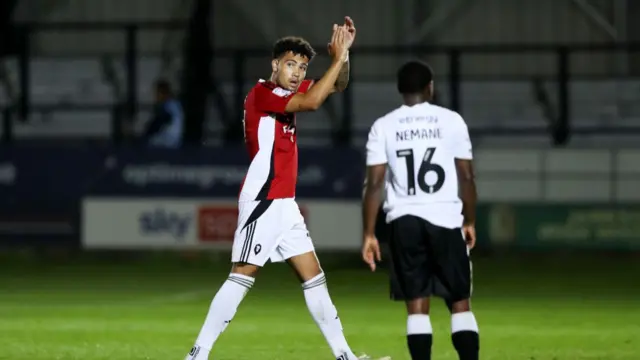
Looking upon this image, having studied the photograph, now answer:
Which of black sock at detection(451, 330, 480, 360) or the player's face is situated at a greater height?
the player's face

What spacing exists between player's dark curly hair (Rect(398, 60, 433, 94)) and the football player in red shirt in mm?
487

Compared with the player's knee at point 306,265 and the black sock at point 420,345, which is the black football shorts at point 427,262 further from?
the player's knee at point 306,265

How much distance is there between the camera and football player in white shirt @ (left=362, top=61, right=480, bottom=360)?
29.8 ft

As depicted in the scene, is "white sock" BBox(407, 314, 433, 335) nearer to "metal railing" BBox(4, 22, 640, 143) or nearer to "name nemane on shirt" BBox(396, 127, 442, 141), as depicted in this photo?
"name nemane on shirt" BBox(396, 127, 442, 141)

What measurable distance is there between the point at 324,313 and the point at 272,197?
816mm

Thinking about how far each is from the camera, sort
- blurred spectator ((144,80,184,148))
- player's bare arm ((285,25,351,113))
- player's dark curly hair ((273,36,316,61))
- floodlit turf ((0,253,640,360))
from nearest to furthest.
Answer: player's bare arm ((285,25,351,113)), player's dark curly hair ((273,36,316,61)), floodlit turf ((0,253,640,360)), blurred spectator ((144,80,184,148))

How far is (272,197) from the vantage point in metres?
9.76

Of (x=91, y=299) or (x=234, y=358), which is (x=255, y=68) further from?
(x=234, y=358)

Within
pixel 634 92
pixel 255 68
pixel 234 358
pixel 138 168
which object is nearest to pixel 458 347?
pixel 234 358

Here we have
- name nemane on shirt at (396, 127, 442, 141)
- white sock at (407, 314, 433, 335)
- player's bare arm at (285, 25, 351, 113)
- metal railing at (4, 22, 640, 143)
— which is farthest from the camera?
metal railing at (4, 22, 640, 143)

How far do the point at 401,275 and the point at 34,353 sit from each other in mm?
3658

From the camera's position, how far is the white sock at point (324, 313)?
390 inches

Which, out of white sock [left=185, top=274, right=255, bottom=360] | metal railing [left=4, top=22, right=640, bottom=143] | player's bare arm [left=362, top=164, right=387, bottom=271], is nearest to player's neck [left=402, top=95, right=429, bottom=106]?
player's bare arm [left=362, top=164, right=387, bottom=271]

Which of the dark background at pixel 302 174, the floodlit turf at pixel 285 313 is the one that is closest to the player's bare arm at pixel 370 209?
Answer: the floodlit turf at pixel 285 313
